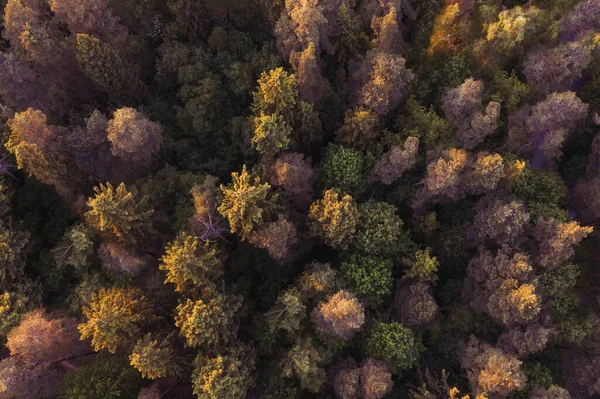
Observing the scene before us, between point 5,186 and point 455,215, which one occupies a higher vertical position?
point 5,186

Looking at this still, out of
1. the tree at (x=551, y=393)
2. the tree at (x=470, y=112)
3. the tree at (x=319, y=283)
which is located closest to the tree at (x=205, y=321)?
the tree at (x=319, y=283)

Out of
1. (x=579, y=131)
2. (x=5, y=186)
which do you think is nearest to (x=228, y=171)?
(x=5, y=186)

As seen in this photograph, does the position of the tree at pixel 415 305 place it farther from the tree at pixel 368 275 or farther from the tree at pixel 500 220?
the tree at pixel 500 220

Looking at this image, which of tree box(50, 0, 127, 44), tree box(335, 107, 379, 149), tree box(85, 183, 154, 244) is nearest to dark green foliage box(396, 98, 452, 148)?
tree box(335, 107, 379, 149)

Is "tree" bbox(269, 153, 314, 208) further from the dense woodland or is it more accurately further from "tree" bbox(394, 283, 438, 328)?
"tree" bbox(394, 283, 438, 328)

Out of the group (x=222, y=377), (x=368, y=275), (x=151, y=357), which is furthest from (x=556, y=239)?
(x=151, y=357)

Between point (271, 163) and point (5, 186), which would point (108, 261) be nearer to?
point (5, 186)

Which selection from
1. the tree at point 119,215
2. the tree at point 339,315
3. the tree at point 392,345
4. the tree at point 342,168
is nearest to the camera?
the tree at point 119,215
